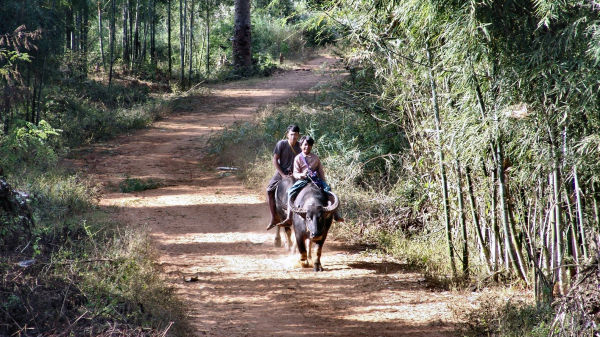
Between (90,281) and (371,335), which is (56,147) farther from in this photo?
(371,335)

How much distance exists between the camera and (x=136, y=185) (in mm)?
12734

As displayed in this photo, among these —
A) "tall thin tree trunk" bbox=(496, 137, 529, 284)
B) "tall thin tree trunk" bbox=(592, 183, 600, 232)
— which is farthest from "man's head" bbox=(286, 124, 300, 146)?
"tall thin tree trunk" bbox=(592, 183, 600, 232)

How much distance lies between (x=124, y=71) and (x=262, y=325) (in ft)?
66.9

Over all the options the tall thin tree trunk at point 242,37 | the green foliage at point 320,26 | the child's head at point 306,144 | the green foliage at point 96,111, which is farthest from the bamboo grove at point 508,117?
the tall thin tree trunk at point 242,37

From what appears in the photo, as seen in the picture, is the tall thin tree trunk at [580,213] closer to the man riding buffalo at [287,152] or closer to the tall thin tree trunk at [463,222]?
the tall thin tree trunk at [463,222]

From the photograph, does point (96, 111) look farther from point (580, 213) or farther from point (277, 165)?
point (580, 213)

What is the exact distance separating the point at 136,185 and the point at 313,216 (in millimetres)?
6230

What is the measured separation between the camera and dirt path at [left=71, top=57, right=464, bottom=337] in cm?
648

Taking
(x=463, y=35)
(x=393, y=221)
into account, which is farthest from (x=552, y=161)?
(x=393, y=221)

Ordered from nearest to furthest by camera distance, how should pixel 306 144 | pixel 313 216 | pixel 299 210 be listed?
pixel 313 216, pixel 299 210, pixel 306 144

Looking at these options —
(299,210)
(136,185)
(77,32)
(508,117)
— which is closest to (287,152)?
(299,210)

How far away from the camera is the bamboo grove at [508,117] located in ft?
17.3

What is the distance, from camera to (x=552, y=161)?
5.55 metres

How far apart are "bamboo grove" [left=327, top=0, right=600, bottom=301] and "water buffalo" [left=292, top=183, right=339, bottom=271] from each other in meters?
1.59
